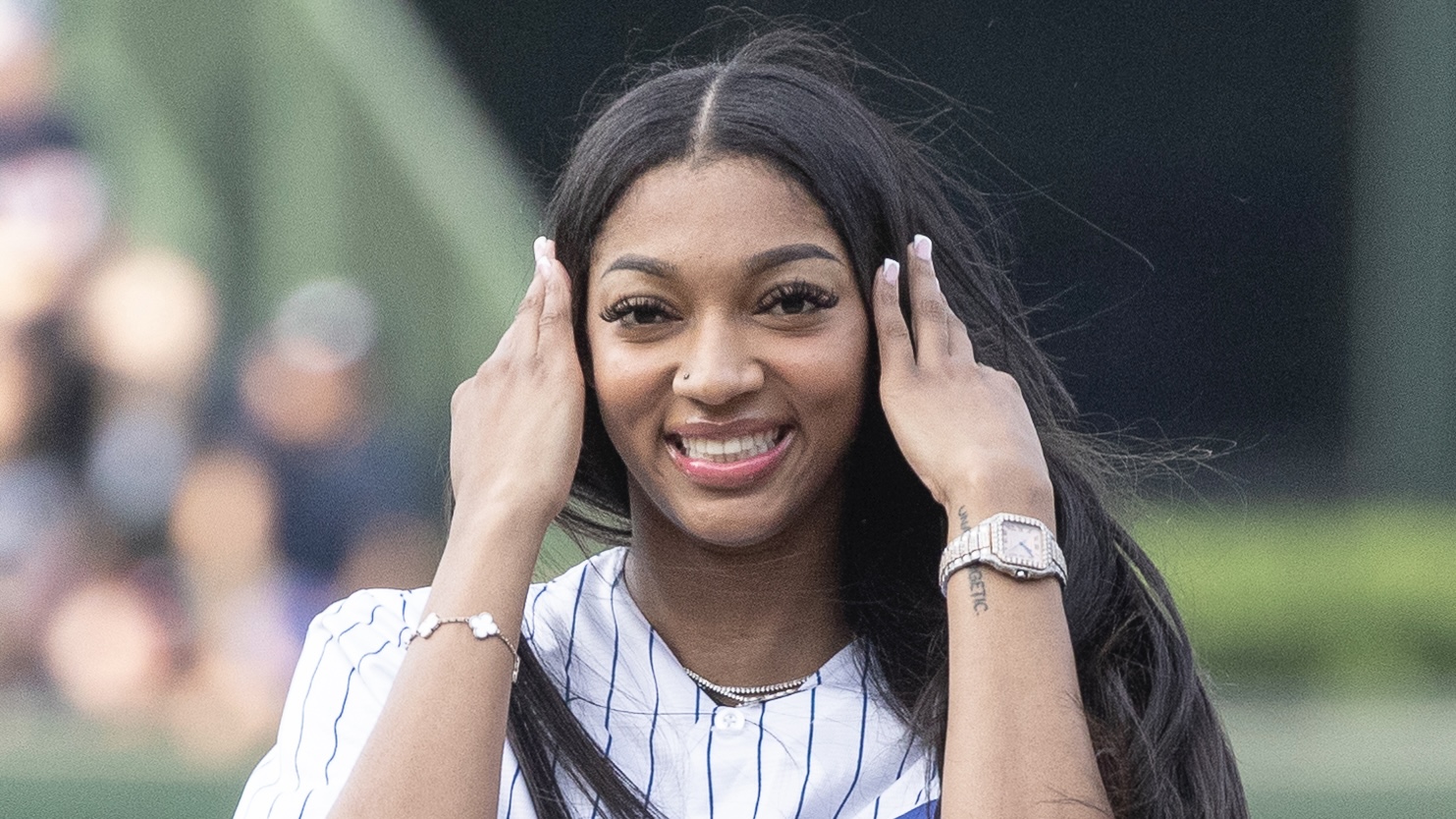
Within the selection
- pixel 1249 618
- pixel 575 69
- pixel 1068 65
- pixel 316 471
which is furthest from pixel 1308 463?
pixel 316 471

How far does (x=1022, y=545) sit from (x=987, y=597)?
7 cm

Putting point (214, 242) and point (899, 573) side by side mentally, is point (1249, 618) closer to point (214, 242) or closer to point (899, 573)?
point (214, 242)

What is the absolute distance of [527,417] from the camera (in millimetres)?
2445

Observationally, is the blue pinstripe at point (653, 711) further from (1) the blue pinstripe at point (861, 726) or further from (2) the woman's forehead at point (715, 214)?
(2) the woman's forehead at point (715, 214)

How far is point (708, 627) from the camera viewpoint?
2508 mm

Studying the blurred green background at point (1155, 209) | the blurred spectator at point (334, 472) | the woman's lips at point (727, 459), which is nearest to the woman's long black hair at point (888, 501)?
the woman's lips at point (727, 459)

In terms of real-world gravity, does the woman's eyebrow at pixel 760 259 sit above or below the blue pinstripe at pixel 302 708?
above

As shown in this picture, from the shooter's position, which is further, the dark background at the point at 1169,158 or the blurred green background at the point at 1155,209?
the dark background at the point at 1169,158

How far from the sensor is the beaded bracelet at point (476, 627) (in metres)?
2.24

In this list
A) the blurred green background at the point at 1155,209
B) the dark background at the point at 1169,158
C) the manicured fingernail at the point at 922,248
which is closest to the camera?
the manicured fingernail at the point at 922,248

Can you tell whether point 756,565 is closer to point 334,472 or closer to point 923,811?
point 923,811

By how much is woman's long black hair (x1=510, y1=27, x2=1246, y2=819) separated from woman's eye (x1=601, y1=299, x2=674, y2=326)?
0.11m

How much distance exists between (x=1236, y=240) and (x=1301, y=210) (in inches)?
8.6

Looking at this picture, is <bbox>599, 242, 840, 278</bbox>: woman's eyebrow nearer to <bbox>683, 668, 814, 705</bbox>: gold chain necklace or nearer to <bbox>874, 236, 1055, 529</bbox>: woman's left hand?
<bbox>874, 236, 1055, 529</bbox>: woman's left hand
